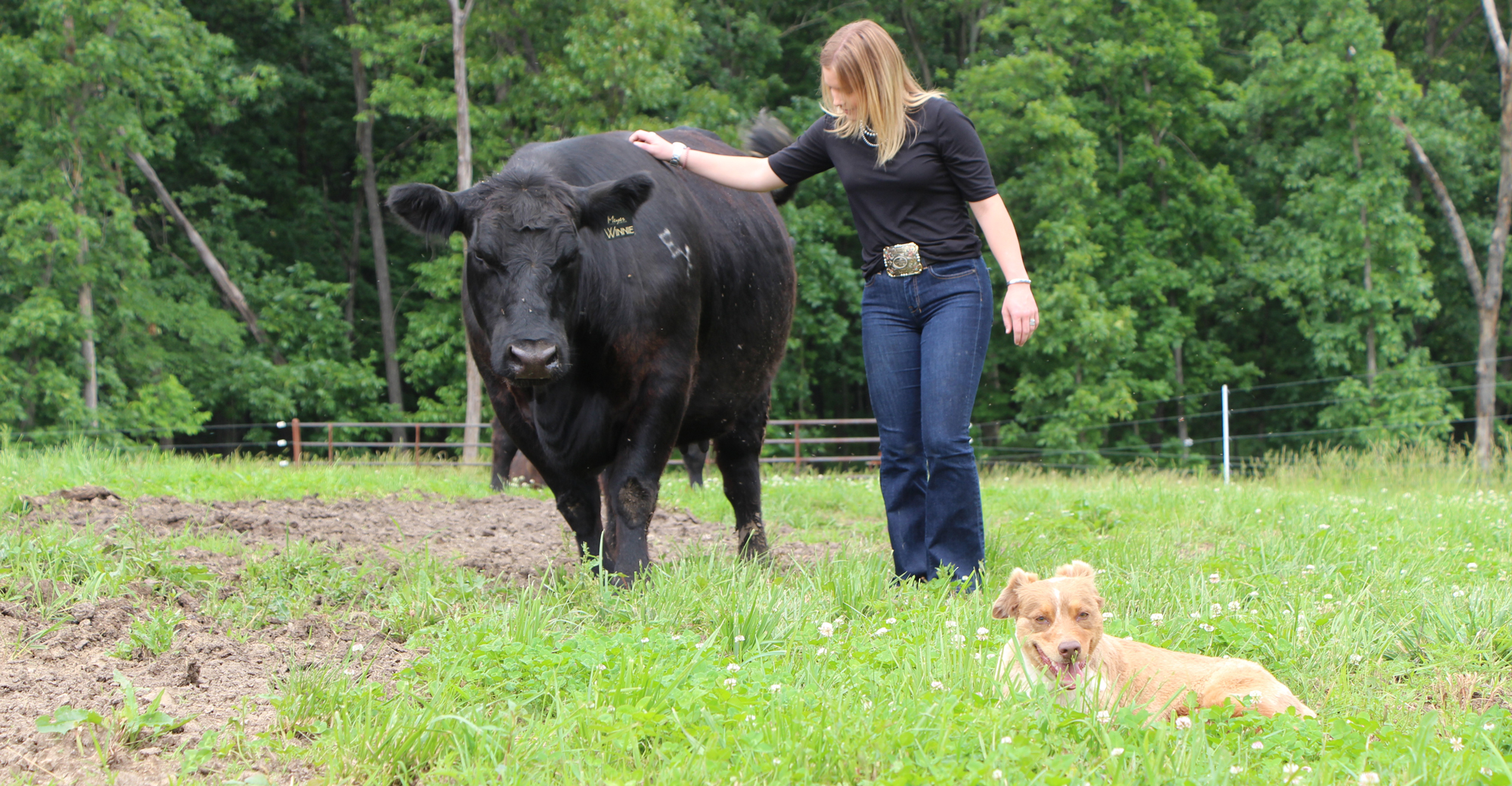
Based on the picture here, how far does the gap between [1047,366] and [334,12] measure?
665 inches

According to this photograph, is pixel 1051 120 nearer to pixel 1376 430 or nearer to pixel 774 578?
pixel 1376 430

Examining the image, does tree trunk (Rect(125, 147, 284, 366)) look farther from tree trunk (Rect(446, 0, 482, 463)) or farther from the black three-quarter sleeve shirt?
the black three-quarter sleeve shirt

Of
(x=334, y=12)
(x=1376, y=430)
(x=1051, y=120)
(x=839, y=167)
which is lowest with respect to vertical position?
(x=1376, y=430)

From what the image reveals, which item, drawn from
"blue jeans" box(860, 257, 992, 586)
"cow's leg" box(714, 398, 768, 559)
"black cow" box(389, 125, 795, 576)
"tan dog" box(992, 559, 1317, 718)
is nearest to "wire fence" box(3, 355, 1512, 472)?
"cow's leg" box(714, 398, 768, 559)

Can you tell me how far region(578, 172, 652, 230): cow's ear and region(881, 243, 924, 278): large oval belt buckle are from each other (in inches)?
40.1

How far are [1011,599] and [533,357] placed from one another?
72.7 inches

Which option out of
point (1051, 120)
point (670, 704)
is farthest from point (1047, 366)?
point (670, 704)

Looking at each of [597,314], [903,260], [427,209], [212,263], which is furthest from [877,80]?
[212,263]

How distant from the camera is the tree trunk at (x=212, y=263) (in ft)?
69.0

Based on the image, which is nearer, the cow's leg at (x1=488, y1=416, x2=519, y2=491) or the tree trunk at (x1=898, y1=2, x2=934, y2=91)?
the cow's leg at (x1=488, y1=416, x2=519, y2=491)

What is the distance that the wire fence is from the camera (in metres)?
20.1

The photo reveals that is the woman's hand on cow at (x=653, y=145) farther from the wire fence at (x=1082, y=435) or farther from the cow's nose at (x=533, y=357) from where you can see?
the wire fence at (x=1082, y=435)

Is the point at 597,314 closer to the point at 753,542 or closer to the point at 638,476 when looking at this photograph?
the point at 638,476

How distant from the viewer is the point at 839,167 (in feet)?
14.8
